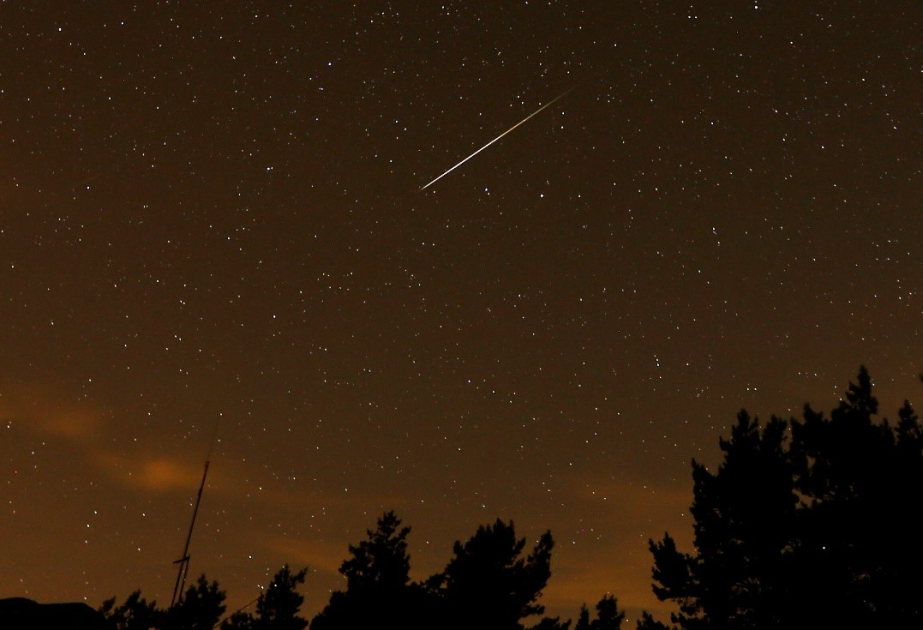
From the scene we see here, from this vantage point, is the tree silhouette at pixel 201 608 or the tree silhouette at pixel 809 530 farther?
the tree silhouette at pixel 201 608

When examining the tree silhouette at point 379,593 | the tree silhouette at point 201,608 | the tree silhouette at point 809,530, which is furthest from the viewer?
the tree silhouette at point 201,608

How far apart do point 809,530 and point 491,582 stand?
11440 millimetres

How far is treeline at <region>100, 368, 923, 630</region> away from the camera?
1691 centimetres

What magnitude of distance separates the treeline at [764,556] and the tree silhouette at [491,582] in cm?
4

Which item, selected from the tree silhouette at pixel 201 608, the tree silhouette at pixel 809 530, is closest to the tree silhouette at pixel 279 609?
the tree silhouette at pixel 201 608

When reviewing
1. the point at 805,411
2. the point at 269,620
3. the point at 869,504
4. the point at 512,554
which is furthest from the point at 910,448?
the point at 269,620

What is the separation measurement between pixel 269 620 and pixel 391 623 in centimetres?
1216

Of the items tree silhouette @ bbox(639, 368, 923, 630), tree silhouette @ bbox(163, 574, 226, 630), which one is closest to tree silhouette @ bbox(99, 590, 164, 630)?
tree silhouette @ bbox(163, 574, 226, 630)

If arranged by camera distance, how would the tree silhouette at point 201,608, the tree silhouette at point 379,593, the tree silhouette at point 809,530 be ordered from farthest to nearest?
the tree silhouette at point 201,608
the tree silhouette at point 379,593
the tree silhouette at point 809,530

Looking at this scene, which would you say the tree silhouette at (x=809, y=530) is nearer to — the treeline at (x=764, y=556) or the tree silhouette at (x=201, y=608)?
the treeline at (x=764, y=556)

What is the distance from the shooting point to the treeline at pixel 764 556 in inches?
666

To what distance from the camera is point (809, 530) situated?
1900cm

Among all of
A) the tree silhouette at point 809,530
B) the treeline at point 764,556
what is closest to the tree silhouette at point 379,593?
the treeline at point 764,556

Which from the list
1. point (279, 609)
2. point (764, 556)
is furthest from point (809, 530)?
point (279, 609)
